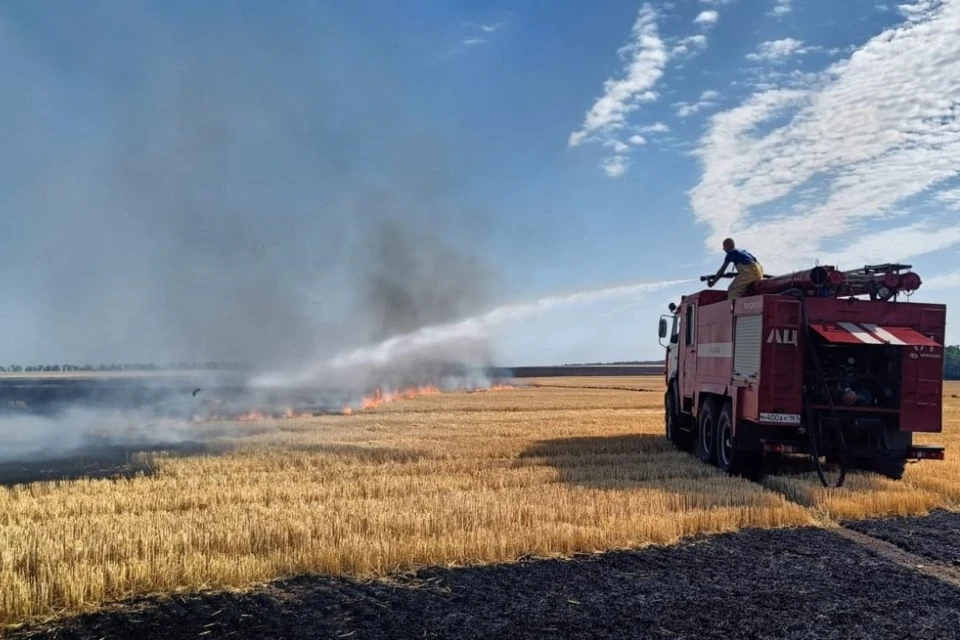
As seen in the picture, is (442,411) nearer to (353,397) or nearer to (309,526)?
(353,397)

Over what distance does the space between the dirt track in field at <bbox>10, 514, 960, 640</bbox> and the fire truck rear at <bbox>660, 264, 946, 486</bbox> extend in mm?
4238

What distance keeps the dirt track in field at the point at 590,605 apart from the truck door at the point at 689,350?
25.3 feet

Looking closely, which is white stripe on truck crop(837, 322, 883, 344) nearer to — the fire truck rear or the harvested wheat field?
the fire truck rear

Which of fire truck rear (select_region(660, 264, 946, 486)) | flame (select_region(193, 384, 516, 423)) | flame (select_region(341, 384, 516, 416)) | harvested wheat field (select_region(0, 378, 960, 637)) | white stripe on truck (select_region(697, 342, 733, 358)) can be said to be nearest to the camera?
Answer: harvested wheat field (select_region(0, 378, 960, 637))

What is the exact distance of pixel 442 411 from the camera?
2880 cm

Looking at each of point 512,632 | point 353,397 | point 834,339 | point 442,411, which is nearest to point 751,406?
point 834,339

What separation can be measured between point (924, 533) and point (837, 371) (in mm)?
3533

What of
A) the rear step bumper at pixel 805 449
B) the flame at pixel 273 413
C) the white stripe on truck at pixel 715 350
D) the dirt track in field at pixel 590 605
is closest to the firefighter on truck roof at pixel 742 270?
the white stripe on truck at pixel 715 350

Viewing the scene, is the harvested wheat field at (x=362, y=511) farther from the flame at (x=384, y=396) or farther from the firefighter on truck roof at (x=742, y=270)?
the flame at (x=384, y=396)

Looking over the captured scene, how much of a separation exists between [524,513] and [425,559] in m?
2.04

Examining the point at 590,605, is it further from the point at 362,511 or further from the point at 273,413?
the point at 273,413

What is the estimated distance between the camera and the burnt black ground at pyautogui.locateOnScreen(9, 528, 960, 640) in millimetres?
5945

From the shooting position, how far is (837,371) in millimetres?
12383

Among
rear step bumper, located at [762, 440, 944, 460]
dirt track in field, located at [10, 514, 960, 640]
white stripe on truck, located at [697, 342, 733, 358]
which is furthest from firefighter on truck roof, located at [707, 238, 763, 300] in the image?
dirt track in field, located at [10, 514, 960, 640]
